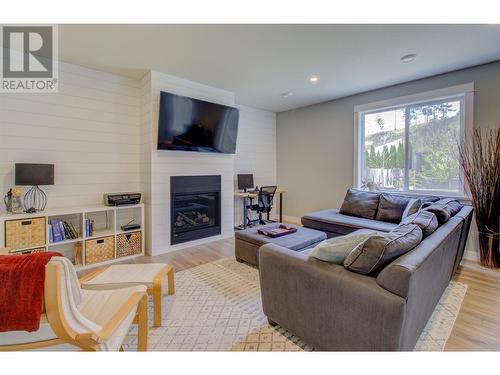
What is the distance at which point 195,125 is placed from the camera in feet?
12.6

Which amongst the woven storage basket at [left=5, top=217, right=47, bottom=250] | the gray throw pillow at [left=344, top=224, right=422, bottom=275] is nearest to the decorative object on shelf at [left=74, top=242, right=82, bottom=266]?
the woven storage basket at [left=5, top=217, right=47, bottom=250]

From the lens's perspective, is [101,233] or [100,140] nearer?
[101,233]

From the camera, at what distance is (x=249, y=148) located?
18.0ft

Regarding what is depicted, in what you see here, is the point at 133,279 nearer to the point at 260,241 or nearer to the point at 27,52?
the point at 260,241

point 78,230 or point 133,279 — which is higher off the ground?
point 78,230

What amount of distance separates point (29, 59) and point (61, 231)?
2.08 m

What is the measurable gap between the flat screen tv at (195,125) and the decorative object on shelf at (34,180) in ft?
4.32

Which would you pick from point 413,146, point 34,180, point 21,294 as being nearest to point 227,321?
point 21,294

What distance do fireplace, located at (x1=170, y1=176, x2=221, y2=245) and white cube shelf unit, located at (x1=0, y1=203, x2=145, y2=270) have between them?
1.64 ft

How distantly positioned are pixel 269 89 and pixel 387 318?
3.86 meters

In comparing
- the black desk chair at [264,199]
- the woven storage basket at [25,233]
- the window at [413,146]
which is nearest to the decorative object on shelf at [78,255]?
the woven storage basket at [25,233]
